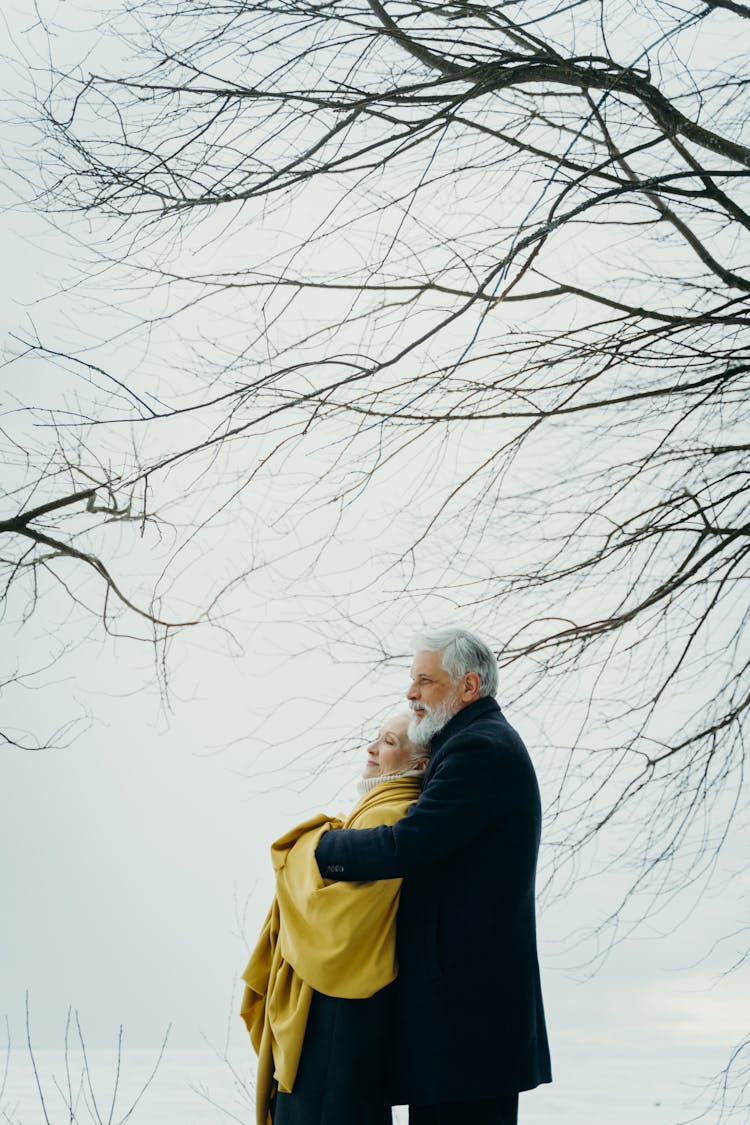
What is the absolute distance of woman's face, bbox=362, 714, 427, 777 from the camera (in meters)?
2.66

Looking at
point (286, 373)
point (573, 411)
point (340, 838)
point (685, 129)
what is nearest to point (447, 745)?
point (340, 838)

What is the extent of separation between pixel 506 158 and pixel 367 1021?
2251mm

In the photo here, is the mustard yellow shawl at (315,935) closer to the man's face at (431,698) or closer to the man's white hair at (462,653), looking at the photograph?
the man's face at (431,698)

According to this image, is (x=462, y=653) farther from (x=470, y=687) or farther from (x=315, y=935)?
(x=315, y=935)

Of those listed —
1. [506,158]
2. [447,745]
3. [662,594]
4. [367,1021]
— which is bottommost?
[367,1021]

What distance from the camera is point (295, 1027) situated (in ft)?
8.01

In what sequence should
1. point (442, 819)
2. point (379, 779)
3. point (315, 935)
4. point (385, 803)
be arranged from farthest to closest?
point (379, 779) < point (385, 803) < point (315, 935) < point (442, 819)

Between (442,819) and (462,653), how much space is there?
0.42 m

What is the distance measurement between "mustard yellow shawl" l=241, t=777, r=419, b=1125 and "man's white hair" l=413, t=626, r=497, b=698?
0.27 meters

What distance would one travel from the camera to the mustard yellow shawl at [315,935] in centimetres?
236

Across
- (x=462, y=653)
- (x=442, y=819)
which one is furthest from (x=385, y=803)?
(x=462, y=653)

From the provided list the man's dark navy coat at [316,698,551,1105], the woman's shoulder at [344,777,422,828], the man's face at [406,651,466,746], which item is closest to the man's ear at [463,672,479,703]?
the man's face at [406,651,466,746]

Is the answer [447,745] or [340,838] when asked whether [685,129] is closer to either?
[447,745]

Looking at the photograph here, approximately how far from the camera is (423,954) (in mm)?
2365
